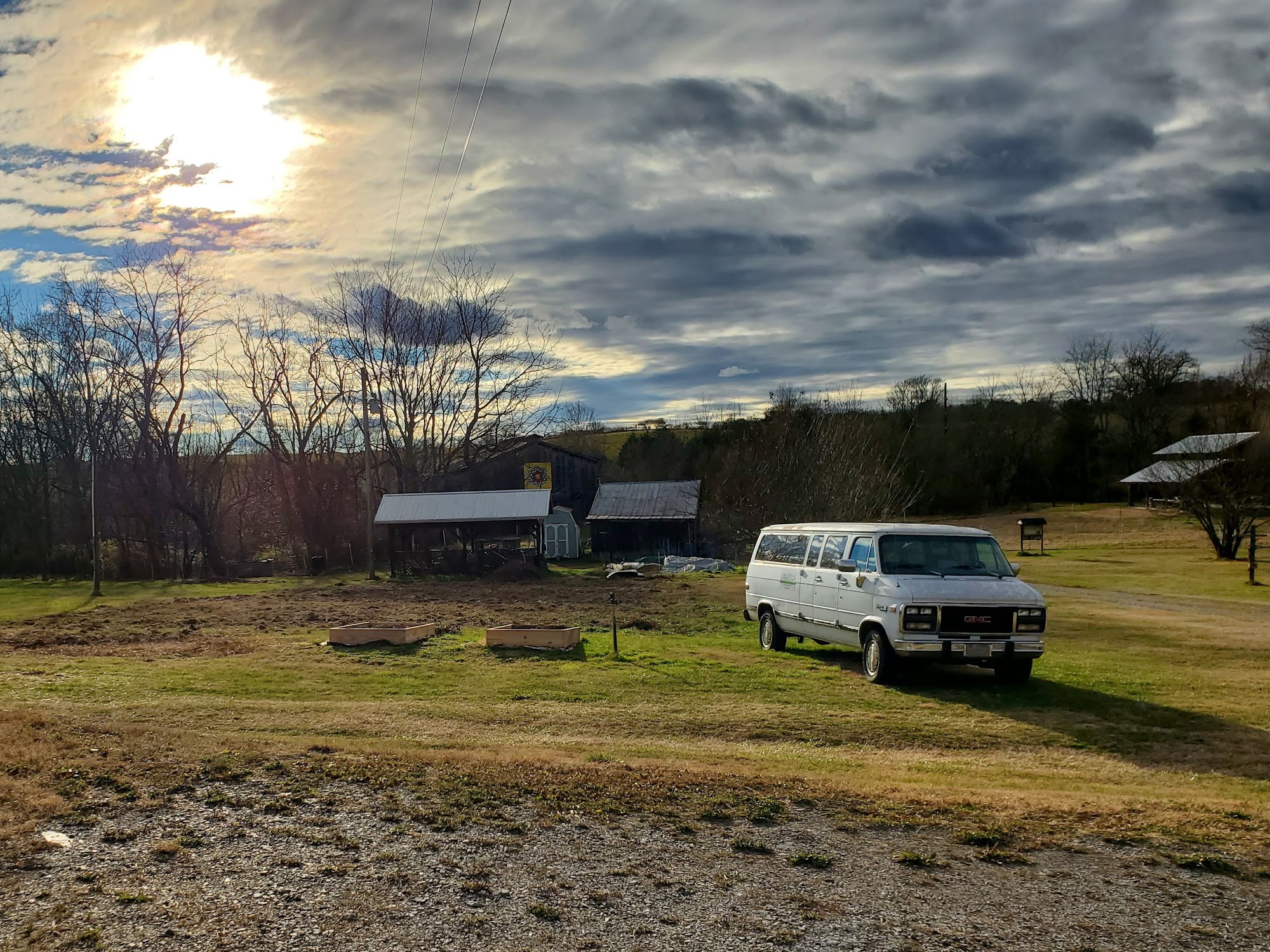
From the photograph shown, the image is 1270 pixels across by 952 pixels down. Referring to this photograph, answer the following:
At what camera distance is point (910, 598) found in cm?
1236

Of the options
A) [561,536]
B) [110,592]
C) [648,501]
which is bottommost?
[110,592]

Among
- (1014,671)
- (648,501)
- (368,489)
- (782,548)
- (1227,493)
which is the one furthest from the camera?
(648,501)

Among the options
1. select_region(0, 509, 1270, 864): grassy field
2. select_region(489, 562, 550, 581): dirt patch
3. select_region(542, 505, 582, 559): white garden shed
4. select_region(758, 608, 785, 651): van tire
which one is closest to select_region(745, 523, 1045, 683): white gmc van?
select_region(758, 608, 785, 651): van tire

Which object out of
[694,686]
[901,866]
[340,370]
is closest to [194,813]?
[901,866]

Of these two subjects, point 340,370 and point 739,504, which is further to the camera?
point 340,370

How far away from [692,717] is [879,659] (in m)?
3.28

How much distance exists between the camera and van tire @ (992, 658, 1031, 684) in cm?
1292

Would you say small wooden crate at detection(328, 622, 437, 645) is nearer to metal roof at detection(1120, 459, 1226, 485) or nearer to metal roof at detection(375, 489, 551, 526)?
metal roof at detection(375, 489, 551, 526)

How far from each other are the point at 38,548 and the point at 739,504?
4003 cm

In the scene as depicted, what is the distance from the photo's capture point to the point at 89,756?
7.77 metres

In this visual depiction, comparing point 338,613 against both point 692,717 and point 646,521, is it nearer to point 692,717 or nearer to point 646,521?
point 692,717

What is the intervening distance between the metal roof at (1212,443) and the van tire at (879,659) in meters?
31.5

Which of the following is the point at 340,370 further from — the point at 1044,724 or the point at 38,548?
the point at 1044,724

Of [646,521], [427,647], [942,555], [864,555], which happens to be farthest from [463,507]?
[942,555]
